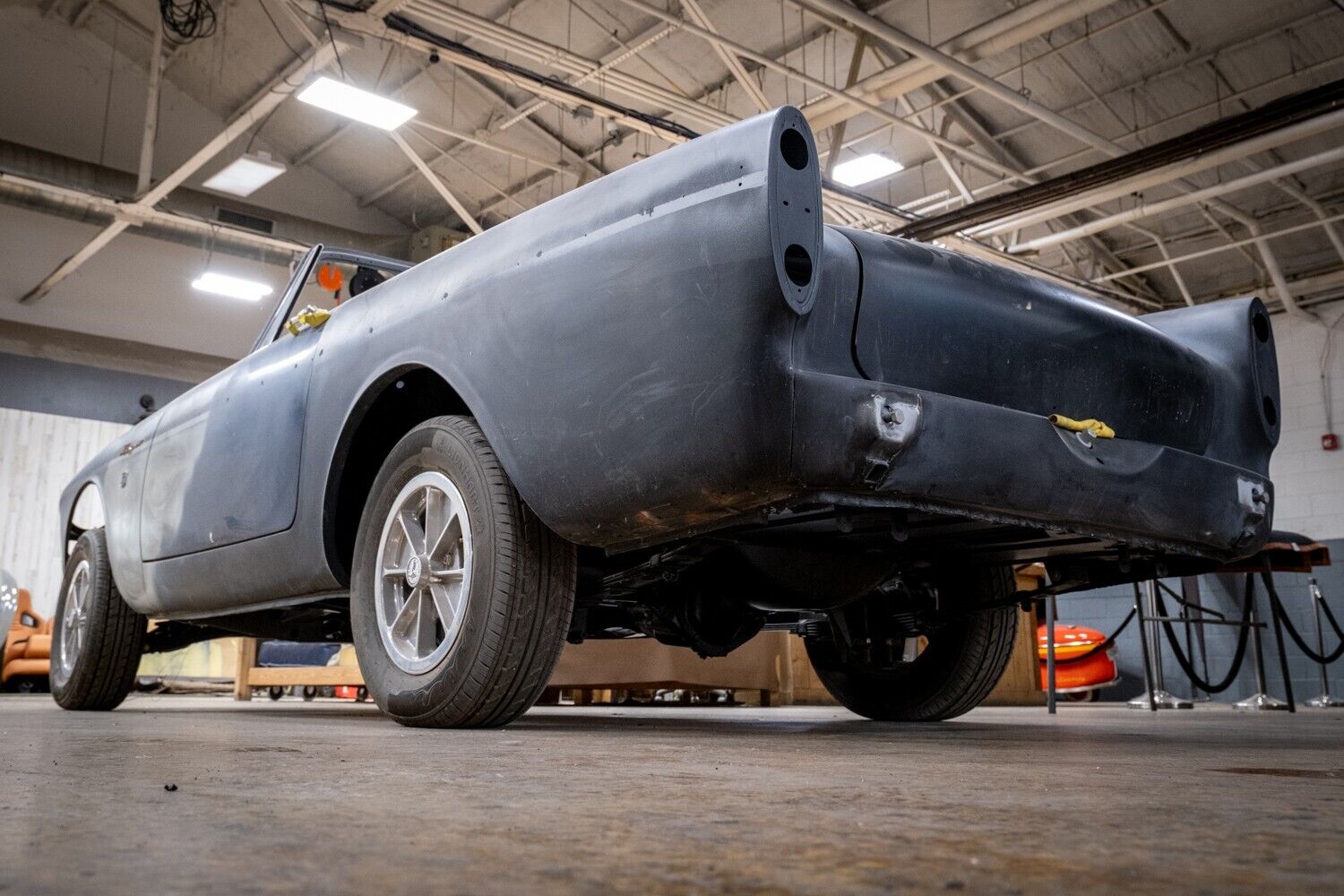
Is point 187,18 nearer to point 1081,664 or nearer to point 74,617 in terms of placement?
point 74,617

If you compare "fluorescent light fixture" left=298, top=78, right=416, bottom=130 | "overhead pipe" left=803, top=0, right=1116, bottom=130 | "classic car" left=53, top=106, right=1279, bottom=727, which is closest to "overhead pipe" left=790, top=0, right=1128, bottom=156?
"overhead pipe" left=803, top=0, right=1116, bottom=130

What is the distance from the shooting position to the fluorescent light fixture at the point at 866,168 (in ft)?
37.4

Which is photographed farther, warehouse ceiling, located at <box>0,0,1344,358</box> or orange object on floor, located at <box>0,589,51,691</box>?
orange object on floor, located at <box>0,589,51,691</box>

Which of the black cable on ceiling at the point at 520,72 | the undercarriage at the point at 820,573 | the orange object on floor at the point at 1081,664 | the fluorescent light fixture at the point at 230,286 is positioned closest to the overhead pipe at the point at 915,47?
the black cable on ceiling at the point at 520,72

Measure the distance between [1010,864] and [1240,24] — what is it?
1143 centimetres

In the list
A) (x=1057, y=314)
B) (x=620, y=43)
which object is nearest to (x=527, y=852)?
(x=1057, y=314)

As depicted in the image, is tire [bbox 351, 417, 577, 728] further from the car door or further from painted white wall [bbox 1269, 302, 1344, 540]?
painted white wall [bbox 1269, 302, 1344, 540]

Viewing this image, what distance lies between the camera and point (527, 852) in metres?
0.80

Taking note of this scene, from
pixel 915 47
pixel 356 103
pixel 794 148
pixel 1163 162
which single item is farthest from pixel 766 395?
pixel 356 103

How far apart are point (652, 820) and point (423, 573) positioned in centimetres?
161

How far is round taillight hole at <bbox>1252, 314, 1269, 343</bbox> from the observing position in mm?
2773

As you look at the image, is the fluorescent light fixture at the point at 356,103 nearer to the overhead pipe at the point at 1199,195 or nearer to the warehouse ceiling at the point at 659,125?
the warehouse ceiling at the point at 659,125

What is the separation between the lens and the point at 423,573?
250 centimetres

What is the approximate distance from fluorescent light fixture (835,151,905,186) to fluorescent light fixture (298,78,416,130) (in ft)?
14.4
